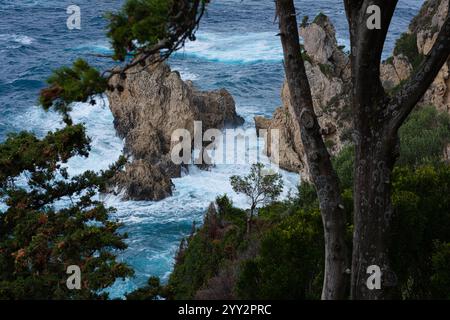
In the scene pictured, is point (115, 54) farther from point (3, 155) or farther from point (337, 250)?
point (3, 155)

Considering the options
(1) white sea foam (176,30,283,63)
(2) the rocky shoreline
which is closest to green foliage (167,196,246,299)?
(2) the rocky shoreline

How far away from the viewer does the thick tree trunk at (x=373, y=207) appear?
22.4ft

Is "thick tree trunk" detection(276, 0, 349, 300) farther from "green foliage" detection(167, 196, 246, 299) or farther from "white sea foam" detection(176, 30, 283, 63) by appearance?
"white sea foam" detection(176, 30, 283, 63)

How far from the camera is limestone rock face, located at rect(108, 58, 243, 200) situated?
1267 inches

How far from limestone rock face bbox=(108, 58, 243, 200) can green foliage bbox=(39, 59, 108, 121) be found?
25969 millimetres

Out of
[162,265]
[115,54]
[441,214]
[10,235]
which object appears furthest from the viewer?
[162,265]

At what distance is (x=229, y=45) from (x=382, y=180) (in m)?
51.1

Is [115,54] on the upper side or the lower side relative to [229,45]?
upper

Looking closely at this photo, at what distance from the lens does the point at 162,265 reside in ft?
82.6

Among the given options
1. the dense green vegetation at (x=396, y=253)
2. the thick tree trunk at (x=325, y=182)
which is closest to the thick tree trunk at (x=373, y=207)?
the thick tree trunk at (x=325, y=182)

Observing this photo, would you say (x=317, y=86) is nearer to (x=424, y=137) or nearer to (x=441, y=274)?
(x=424, y=137)

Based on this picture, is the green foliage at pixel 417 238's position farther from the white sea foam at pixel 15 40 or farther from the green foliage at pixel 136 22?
the white sea foam at pixel 15 40

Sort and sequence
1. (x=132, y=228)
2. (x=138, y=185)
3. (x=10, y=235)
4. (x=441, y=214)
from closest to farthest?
(x=441, y=214) < (x=10, y=235) < (x=132, y=228) < (x=138, y=185)
